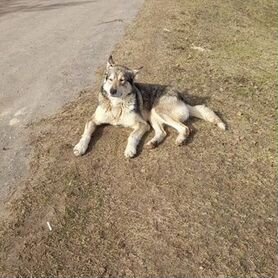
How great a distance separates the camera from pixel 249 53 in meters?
13.2

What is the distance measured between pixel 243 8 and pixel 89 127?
496 inches

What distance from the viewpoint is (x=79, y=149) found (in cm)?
755

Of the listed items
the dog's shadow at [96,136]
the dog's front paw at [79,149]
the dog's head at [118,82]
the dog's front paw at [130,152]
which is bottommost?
the dog's shadow at [96,136]

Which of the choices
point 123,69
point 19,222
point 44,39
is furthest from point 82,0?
point 19,222

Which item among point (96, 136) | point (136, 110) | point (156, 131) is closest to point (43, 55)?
point (96, 136)

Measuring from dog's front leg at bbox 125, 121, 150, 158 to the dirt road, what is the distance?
63.4 inches

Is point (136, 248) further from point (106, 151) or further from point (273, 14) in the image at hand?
point (273, 14)

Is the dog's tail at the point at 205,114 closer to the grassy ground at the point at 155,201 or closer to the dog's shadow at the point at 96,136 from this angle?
the grassy ground at the point at 155,201

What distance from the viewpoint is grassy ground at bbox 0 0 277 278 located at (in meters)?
5.66

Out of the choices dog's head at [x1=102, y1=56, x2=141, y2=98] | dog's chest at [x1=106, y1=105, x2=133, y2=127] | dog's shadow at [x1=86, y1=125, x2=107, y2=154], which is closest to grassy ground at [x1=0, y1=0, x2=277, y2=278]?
dog's shadow at [x1=86, y1=125, x2=107, y2=154]

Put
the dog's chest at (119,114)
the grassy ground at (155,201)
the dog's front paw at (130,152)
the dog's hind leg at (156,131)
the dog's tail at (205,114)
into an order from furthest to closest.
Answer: the dog's tail at (205,114) < the dog's chest at (119,114) < the dog's hind leg at (156,131) < the dog's front paw at (130,152) < the grassy ground at (155,201)

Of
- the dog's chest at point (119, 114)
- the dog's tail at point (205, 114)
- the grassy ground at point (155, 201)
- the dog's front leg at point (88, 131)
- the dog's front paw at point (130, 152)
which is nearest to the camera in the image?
the grassy ground at point (155, 201)

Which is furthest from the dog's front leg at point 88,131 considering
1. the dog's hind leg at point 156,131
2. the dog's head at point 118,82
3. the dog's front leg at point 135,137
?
the dog's hind leg at point 156,131

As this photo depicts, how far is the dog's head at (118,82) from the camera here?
24.9 feet
